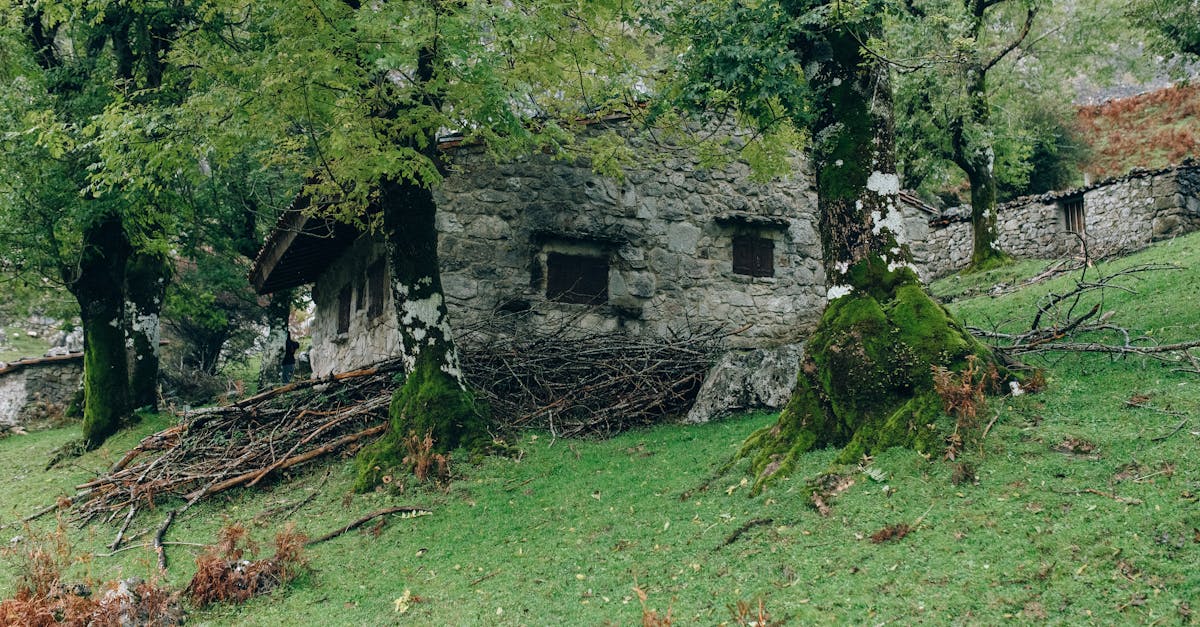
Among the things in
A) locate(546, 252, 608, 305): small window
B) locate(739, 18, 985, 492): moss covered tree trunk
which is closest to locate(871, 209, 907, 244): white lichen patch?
locate(739, 18, 985, 492): moss covered tree trunk

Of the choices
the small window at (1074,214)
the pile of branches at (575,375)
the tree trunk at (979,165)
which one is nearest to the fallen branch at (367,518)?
the pile of branches at (575,375)

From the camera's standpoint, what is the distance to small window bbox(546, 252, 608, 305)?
1031cm

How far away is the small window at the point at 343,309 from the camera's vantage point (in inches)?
486

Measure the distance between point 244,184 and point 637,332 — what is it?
35.1 ft

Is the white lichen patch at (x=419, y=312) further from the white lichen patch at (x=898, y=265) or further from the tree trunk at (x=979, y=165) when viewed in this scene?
the tree trunk at (x=979, y=165)

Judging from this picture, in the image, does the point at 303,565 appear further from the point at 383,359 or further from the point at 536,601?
the point at 383,359

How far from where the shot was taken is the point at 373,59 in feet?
20.3

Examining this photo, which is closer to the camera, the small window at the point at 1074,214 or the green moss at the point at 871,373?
the green moss at the point at 871,373

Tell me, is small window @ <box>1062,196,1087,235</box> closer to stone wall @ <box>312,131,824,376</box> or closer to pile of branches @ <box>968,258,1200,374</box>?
stone wall @ <box>312,131,824,376</box>

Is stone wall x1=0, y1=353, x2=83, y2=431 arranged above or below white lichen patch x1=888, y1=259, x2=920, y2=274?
below

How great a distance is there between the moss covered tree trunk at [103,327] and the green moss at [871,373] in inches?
425

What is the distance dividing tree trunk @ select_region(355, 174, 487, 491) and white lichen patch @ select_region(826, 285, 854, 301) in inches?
147

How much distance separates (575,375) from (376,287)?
10.6 ft

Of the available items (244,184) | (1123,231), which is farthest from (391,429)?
(1123,231)
